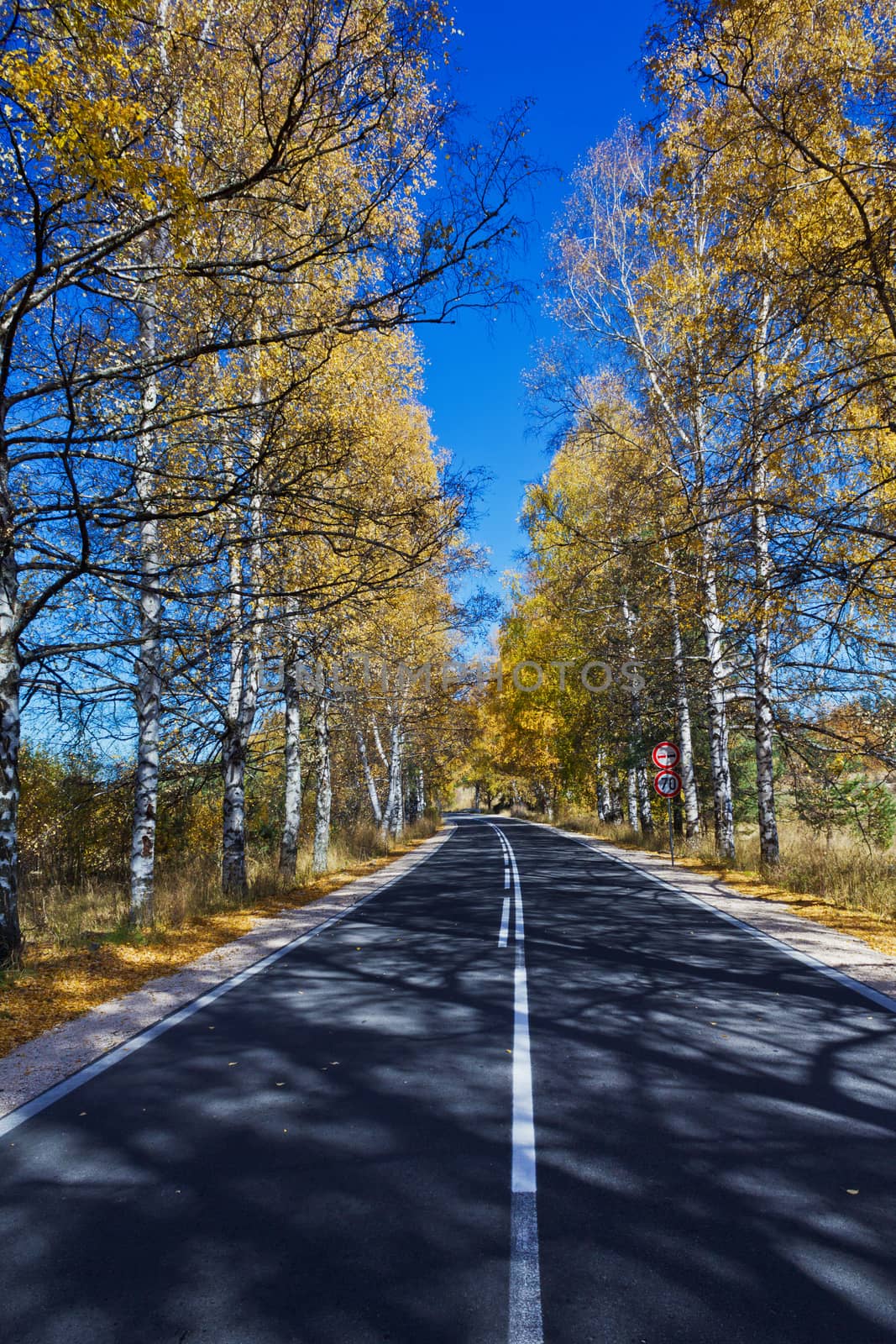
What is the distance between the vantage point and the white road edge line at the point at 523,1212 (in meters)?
2.39

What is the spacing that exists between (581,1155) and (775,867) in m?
11.6

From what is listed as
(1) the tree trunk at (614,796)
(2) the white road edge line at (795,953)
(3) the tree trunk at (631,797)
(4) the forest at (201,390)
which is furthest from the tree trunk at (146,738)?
(1) the tree trunk at (614,796)

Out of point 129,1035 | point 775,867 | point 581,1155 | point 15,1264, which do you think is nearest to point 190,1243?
point 15,1264

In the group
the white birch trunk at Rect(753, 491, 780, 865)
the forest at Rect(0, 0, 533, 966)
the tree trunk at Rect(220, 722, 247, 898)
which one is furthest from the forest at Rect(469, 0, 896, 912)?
the tree trunk at Rect(220, 722, 247, 898)

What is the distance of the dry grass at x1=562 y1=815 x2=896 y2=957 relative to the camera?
9445mm

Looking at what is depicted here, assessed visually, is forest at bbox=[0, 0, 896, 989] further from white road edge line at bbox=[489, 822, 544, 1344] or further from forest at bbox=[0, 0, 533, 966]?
white road edge line at bbox=[489, 822, 544, 1344]

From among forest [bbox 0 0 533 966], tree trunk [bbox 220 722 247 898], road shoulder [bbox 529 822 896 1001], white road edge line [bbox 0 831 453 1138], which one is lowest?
road shoulder [bbox 529 822 896 1001]

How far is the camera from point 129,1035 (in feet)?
17.6

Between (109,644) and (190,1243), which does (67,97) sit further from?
(190,1243)

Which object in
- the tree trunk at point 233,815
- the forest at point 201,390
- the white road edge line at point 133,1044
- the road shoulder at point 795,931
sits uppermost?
the forest at point 201,390

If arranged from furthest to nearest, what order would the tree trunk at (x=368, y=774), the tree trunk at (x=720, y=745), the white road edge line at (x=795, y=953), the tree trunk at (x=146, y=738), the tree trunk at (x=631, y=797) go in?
the tree trunk at (x=631, y=797)
the tree trunk at (x=368, y=774)
the tree trunk at (x=720, y=745)
the tree trunk at (x=146, y=738)
the white road edge line at (x=795, y=953)

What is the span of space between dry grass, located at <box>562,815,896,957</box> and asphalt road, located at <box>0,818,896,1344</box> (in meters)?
3.65

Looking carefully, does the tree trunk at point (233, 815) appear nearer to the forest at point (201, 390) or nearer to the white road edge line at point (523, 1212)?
the forest at point (201, 390)

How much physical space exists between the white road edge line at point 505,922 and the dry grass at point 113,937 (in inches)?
133
